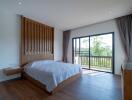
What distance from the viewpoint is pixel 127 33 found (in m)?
4.19

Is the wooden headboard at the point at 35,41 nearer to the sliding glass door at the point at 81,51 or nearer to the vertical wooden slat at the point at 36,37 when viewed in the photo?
the vertical wooden slat at the point at 36,37

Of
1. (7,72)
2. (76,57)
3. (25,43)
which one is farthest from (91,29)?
(7,72)

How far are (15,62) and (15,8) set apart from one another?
7.06 feet

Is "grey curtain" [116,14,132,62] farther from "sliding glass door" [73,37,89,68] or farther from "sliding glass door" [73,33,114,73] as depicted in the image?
"sliding glass door" [73,37,89,68]

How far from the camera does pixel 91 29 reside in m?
5.52

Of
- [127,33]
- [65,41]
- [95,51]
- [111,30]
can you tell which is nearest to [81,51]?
[95,51]

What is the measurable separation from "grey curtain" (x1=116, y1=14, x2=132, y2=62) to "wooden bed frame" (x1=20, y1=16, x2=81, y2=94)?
2.33 meters

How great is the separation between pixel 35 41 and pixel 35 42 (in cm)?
5

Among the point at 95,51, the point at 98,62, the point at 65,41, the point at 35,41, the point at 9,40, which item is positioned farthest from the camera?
the point at 65,41

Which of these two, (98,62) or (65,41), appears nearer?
(98,62)

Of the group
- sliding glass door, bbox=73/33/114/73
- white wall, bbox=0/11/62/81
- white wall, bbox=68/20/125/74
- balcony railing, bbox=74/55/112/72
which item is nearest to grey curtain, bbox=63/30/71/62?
sliding glass door, bbox=73/33/114/73

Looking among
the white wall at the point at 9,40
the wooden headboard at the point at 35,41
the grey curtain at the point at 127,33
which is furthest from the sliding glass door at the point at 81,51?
the white wall at the point at 9,40

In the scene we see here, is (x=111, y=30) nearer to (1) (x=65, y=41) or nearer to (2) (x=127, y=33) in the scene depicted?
(2) (x=127, y=33)

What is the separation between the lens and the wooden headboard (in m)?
4.34
